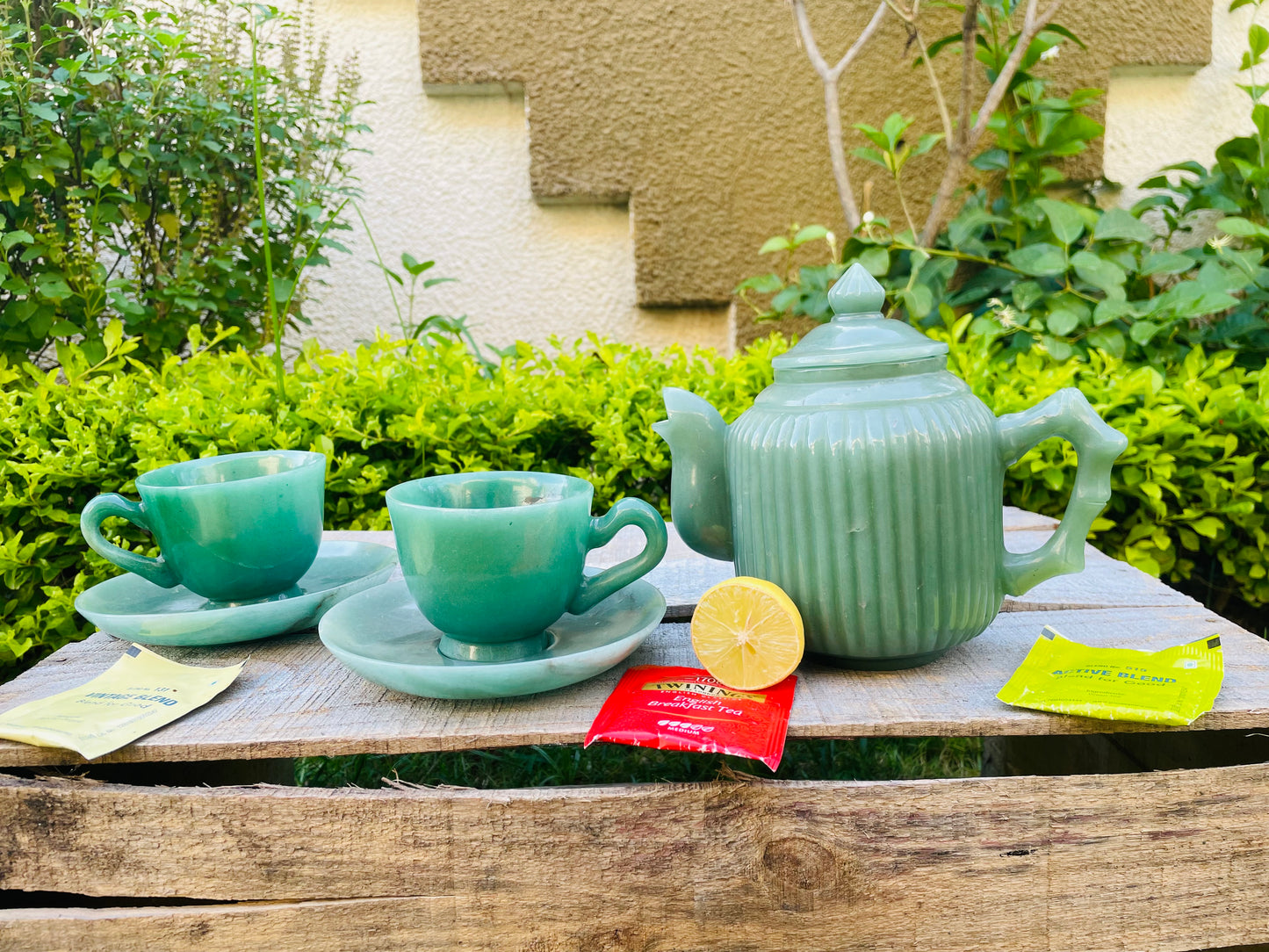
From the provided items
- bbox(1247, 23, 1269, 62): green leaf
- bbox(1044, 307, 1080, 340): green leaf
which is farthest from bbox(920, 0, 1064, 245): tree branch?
bbox(1247, 23, 1269, 62): green leaf

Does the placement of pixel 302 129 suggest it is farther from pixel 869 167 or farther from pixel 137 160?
pixel 869 167

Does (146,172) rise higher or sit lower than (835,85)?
lower

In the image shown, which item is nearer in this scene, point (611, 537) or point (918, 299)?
point (611, 537)

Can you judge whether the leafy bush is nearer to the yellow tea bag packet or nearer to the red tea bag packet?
the yellow tea bag packet

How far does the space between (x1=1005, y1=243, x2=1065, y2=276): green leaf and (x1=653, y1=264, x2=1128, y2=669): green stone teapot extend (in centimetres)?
143

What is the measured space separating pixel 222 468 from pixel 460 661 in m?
0.37

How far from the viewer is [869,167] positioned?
7.91 ft

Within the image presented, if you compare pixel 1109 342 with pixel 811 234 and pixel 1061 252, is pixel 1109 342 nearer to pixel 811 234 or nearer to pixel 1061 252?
pixel 1061 252

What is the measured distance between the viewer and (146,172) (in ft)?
6.26

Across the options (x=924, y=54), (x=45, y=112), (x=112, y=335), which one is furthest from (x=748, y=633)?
(x=924, y=54)

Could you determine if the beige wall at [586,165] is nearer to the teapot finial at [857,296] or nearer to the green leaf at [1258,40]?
Result: the green leaf at [1258,40]

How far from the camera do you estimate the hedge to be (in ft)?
4.64

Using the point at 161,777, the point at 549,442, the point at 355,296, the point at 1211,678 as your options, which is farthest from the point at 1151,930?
the point at 355,296

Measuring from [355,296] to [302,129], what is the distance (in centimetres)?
47
